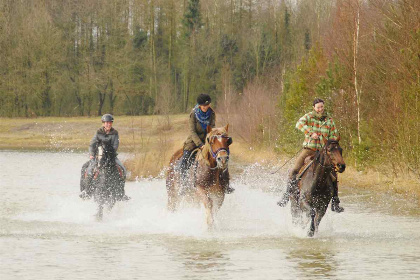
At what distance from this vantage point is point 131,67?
74.6 m

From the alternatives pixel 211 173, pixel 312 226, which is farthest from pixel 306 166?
pixel 211 173

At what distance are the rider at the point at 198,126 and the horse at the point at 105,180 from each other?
4.86 feet

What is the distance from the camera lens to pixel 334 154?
1323 cm

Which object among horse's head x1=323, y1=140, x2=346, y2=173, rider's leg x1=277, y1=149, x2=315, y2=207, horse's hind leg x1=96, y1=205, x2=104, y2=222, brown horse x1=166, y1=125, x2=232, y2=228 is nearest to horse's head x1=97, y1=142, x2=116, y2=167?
horse's hind leg x1=96, y1=205, x2=104, y2=222

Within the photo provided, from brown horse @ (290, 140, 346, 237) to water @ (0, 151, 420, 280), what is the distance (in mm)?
499

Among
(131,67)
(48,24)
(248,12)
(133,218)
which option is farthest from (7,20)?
(133,218)

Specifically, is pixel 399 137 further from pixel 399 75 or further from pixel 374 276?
pixel 374 276

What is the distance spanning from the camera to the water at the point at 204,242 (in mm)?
11078

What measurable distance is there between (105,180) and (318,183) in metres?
4.68

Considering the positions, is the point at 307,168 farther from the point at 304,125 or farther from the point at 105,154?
Answer: the point at 105,154

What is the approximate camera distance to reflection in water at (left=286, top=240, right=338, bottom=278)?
1096 centimetres

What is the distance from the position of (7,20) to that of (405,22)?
5140 centimetres

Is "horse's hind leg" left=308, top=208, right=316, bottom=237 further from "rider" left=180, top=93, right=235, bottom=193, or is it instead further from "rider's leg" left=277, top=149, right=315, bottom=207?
"rider" left=180, top=93, right=235, bottom=193

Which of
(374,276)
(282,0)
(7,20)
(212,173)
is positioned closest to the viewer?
(374,276)
